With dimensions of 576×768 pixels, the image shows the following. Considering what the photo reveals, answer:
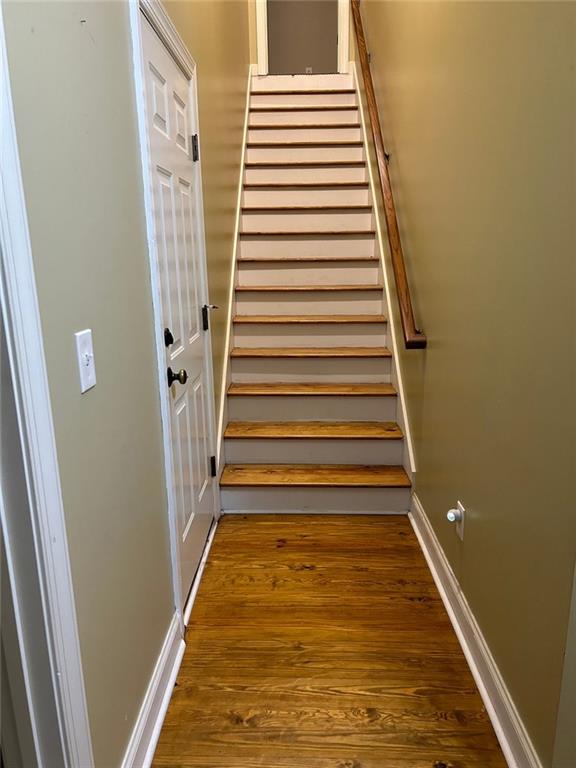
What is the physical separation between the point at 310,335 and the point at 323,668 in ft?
6.19

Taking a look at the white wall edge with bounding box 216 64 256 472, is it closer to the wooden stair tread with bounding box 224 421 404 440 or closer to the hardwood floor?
the wooden stair tread with bounding box 224 421 404 440

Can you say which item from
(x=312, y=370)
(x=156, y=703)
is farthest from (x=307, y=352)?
(x=156, y=703)

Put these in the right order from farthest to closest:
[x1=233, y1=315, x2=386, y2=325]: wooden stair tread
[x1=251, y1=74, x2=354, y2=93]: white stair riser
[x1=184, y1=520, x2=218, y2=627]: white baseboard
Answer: [x1=251, y1=74, x2=354, y2=93]: white stair riser, [x1=233, y1=315, x2=386, y2=325]: wooden stair tread, [x1=184, y1=520, x2=218, y2=627]: white baseboard

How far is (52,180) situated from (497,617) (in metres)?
1.52

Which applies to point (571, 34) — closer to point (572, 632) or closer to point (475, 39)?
point (475, 39)

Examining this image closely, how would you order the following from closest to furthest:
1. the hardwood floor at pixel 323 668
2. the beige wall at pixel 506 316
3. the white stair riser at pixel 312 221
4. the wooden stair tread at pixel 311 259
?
the beige wall at pixel 506 316 < the hardwood floor at pixel 323 668 < the wooden stair tread at pixel 311 259 < the white stair riser at pixel 312 221

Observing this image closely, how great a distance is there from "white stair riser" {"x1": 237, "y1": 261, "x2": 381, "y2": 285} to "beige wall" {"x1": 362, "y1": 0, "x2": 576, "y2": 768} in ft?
3.54

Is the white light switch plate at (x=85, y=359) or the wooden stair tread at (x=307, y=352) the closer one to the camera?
the white light switch plate at (x=85, y=359)

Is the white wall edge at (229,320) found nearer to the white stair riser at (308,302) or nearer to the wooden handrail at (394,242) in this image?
the white stair riser at (308,302)

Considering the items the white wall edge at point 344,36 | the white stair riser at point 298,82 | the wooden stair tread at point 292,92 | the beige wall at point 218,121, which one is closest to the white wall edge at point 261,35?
the white stair riser at point 298,82

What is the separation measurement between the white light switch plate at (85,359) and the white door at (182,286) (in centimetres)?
54

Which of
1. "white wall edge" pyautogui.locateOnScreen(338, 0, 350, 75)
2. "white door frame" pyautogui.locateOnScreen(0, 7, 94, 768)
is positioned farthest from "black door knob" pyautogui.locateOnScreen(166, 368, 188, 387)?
"white wall edge" pyautogui.locateOnScreen(338, 0, 350, 75)

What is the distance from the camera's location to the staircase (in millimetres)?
2646

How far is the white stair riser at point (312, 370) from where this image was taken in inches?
118
